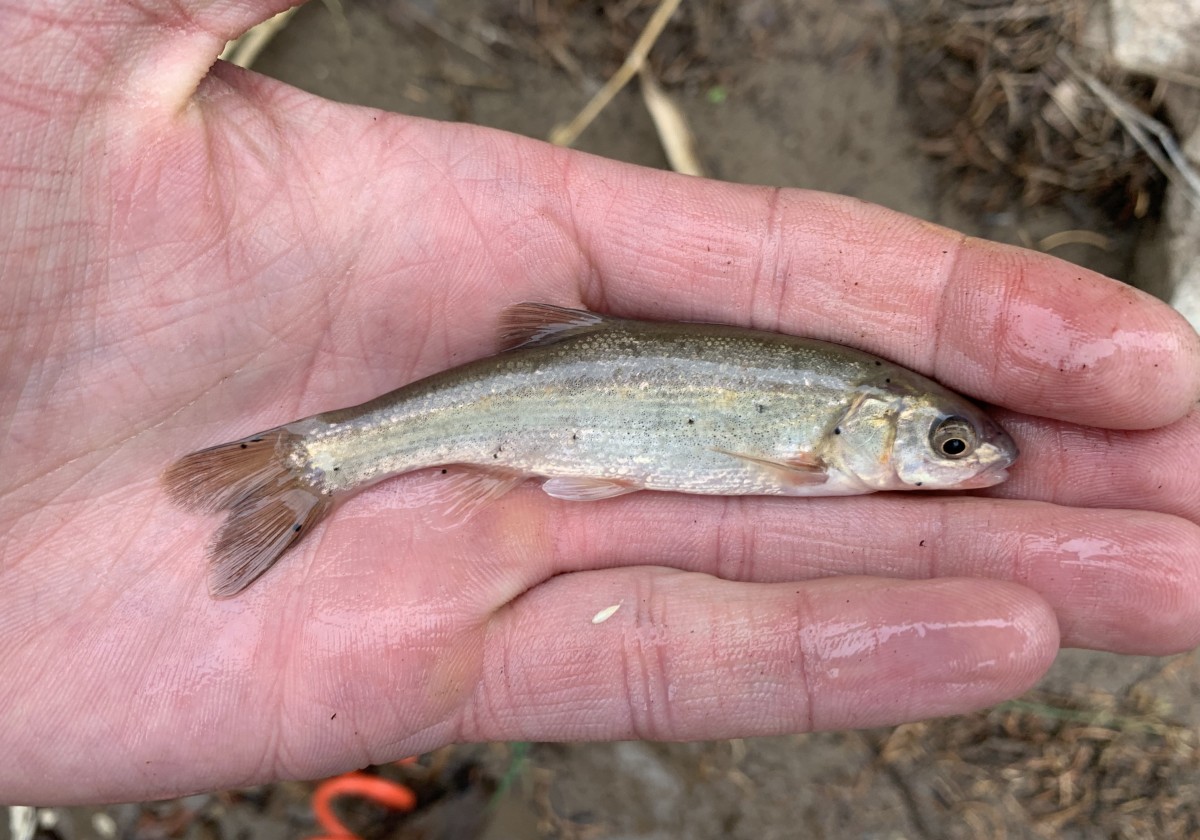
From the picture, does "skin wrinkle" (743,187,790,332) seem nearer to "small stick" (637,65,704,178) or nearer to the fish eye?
the fish eye

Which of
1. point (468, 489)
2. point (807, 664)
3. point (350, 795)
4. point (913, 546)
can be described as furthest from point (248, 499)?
point (913, 546)

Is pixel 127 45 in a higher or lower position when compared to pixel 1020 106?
higher

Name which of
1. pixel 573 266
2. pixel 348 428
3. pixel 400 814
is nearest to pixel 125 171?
pixel 348 428

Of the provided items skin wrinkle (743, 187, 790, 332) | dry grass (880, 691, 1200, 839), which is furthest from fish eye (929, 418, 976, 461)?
dry grass (880, 691, 1200, 839)

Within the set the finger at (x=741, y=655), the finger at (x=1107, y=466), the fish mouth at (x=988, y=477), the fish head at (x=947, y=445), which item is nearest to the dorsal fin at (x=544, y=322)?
the finger at (x=741, y=655)

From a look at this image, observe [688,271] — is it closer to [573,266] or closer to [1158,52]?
[573,266]

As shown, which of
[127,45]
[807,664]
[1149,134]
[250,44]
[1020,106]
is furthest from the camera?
[250,44]

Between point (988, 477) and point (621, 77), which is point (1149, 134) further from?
point (621, 77)
